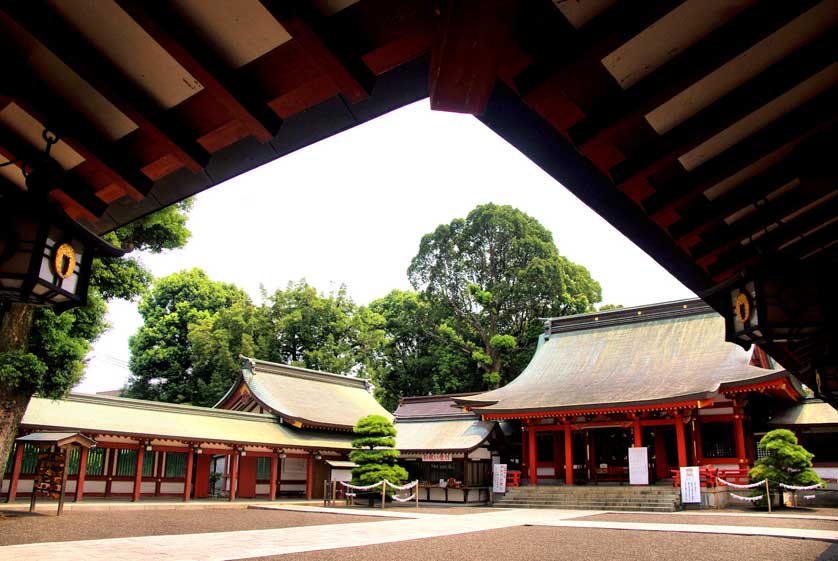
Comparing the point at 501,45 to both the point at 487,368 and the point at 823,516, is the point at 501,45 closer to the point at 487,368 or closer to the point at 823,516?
the point at 823,516

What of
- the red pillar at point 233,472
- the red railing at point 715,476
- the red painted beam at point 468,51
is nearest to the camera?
the red painted beam at point 468,51

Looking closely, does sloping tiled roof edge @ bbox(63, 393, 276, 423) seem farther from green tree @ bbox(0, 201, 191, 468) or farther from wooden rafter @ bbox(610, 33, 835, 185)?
wooden rafter @ bbox(610, 33, 835, 185)

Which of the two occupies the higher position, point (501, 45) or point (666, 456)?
point (501, 45)

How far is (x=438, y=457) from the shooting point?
21781mm

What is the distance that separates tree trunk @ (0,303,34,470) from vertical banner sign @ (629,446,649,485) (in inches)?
635

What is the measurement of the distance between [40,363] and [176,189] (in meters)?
9.92

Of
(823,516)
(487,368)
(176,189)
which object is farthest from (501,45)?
(487,368)

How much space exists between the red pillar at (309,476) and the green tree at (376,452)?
162 inches

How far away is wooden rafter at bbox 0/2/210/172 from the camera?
2.06 m

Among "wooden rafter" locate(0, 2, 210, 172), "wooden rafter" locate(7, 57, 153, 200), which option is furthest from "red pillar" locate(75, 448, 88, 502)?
"wooden rafter" locate(0, 2, 210, 172)

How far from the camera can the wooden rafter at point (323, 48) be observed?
1887mm

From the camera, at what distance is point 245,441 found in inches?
759

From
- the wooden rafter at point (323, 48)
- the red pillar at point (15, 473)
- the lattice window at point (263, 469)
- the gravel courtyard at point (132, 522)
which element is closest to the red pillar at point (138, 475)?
the gravel courtyard at point (132, 522)

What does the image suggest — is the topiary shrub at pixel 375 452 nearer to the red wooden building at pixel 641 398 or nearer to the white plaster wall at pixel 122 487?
the red wooden building at pixel 641 398
